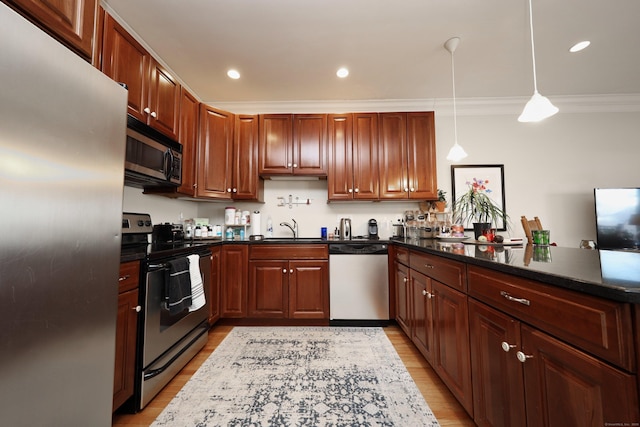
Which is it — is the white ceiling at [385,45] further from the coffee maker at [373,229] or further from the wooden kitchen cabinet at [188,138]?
the coffee maker at [373,229]

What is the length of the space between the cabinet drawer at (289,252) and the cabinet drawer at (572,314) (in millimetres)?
1739

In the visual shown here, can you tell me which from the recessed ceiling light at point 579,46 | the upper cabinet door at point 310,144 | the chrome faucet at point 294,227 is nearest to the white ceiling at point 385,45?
the recessed ceiling light at point 579,46

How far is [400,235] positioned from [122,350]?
2823 mm

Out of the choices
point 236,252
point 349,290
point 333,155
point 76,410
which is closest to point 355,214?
point 333,155

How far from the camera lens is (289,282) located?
2.60 m

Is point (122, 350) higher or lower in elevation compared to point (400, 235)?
lower

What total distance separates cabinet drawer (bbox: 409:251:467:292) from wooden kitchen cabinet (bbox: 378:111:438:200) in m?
1.16

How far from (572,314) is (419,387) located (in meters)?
1.25

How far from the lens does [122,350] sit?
1.30 metres

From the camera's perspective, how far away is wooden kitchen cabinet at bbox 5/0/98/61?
0.72 meters

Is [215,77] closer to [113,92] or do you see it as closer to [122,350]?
[113,92]

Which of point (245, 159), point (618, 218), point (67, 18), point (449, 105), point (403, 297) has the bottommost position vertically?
point (403, 297)

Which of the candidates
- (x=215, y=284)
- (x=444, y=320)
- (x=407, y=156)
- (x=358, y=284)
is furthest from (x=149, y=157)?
(x=407, y=156)

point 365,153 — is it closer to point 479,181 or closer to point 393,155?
point 393,155
